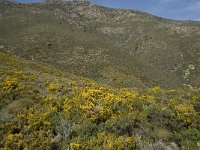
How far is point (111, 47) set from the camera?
201 ft

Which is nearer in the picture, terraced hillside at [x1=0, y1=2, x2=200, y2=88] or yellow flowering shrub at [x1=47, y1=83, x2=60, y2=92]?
yellow flowering shrub at [x1=47, y1=83, x2=60, y2=92]

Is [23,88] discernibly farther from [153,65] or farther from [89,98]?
[153,65]

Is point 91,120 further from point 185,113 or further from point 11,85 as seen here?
point 11,85

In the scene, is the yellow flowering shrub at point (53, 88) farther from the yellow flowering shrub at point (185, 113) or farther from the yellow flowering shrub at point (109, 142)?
the yellow flowering shrub at point (185, 113)

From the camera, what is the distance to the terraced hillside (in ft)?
156

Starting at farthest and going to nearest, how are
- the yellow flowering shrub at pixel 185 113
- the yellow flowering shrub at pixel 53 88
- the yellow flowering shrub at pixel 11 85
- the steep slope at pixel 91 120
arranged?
the yellow flowering shrub at pixel 53 88, the yellow flowering shrub at pixel 11 85, the yellow flowering shrub at pixel 185 113, the steep slope at pixel 91 120

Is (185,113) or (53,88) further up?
(185,113)

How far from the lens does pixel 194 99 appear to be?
15.0m

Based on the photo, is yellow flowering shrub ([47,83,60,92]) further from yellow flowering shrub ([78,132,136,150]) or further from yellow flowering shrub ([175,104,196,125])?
yellow flowering shrub ([175,104,196,125])

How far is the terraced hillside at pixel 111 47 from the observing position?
47.7 meters

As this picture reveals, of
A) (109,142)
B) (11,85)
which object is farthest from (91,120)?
(11,85)

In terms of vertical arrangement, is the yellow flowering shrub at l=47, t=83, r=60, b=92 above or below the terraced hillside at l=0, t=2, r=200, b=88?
above

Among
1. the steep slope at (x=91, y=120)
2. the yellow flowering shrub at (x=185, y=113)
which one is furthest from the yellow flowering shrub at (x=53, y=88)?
the yellow flowering shrub at (x=185, y=113)

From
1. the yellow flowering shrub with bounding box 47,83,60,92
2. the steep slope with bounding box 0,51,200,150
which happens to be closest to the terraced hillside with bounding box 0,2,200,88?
the yellow flowering shrub with bounding box 47,83,60,92
